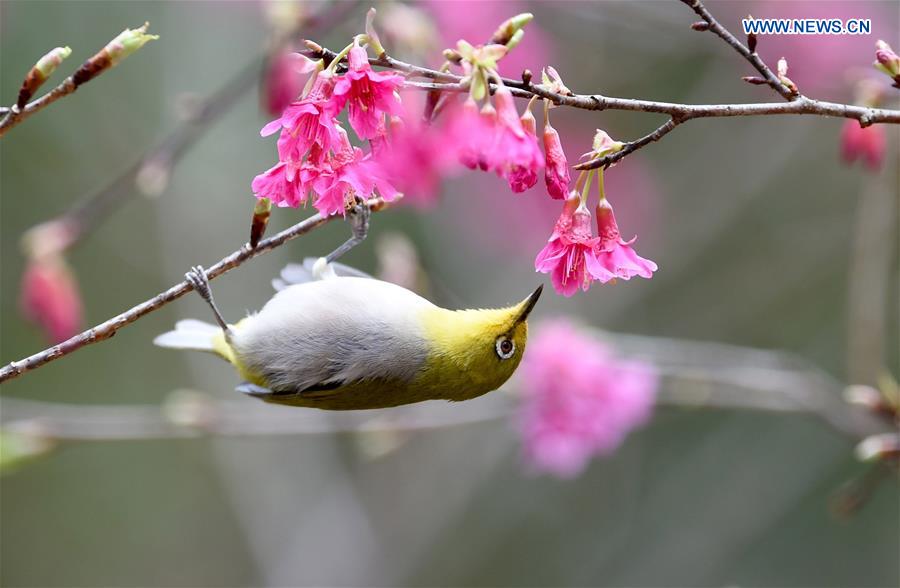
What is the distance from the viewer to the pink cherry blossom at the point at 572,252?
2076 mm

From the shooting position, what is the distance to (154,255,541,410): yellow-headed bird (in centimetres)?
283

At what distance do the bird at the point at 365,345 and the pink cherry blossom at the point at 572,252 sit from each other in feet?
2.09

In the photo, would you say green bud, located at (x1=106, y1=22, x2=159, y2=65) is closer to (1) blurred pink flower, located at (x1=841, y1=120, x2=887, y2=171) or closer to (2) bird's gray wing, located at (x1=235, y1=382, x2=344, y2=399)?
(2) bird's gray wing, located at (x1=235, y1=382, x2=344, y2=399)

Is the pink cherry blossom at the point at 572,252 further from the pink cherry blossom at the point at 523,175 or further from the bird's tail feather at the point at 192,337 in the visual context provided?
the bird's tail feather at the point at 192,337

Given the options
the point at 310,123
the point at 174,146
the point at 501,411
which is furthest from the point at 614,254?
the point at 501,411

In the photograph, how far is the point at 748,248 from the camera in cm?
705

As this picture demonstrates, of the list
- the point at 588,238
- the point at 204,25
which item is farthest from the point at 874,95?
the point at 204,25

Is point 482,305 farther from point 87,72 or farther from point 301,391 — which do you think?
point 87,72

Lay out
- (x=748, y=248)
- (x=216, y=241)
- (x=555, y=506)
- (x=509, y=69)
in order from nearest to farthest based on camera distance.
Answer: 1. (x=509, y=69)
2. (x=216, y=241)
3. (x=748, y=248)
4. (x=555, y=506)

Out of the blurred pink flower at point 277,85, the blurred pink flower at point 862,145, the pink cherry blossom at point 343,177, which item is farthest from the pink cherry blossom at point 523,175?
the blurred pink flower at point 862,145

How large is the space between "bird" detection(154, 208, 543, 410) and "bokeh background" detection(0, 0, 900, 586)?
2921mm

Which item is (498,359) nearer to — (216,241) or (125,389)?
(216,241)

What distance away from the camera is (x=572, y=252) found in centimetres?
211

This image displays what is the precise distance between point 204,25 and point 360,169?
190 inches
